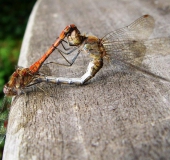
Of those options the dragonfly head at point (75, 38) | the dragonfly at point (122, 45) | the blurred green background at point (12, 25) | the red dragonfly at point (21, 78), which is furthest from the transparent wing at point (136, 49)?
the blurred green background at point (12, 25)

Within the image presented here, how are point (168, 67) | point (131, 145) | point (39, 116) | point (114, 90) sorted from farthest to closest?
point (168, 67) → point (114, 90) → point (39, 116) → point (131, 145)

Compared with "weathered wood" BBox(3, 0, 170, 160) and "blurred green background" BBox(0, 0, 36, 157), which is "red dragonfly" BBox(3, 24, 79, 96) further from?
"blurred green background" BBox(0, 0, 36, 157)

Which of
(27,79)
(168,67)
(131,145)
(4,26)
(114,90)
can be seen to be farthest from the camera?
(4,26)

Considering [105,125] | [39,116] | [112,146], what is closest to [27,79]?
[39,116]

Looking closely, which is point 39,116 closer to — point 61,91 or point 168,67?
point 61,91

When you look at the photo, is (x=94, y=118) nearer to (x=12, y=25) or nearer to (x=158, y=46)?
(x=158, y=46)

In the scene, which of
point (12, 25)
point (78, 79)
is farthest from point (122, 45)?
point (12, 25)
